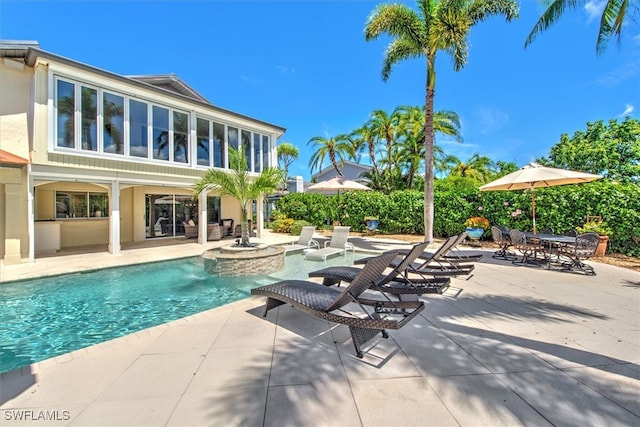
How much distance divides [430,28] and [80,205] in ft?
54.6

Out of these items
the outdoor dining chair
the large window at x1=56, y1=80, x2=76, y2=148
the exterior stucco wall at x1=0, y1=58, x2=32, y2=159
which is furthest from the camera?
the large window at x1=56, y1=80, x2=76, y2=148

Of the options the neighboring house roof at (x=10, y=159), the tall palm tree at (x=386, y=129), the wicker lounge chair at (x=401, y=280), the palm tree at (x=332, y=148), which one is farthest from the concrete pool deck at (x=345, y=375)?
the palm tree at (x=332, y=148)

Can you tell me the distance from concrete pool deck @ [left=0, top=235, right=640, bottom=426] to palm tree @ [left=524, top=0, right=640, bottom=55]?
734 centimetres

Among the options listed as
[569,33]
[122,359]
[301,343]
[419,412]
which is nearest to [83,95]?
[122,359]

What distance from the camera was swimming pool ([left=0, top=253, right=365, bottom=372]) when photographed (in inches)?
171

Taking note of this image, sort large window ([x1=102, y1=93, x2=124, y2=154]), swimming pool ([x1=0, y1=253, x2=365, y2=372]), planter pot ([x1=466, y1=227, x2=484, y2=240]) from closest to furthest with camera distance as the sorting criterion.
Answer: swimming pool ([x1=0, y1=253, x2=365, y2=372])
large window ([x1=102, y1=93, x2=124, y2=154])
planter pot ([x1=466, y1=227, x2=484, y2=240])

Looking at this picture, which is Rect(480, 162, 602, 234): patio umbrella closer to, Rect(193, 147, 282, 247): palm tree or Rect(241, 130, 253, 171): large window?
Rect(193, 147, 282, 247): palm tree

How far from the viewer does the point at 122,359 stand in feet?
10.9

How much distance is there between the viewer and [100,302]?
5973 mm

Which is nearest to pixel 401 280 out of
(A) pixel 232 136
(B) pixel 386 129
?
(A) pixel 232 136

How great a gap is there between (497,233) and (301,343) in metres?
8.56

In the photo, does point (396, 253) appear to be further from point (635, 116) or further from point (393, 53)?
point (635, 116)

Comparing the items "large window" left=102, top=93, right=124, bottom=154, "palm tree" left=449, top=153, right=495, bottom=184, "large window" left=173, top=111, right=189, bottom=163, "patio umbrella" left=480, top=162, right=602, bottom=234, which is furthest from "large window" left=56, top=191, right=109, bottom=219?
A: "palm tree" left=449, top=153, right=495, bottom=184

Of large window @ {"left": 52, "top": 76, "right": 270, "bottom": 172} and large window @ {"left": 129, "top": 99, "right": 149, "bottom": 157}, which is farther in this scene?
large window @ {"left": 129, "top": 99, "right": 149, "bottom": 157}
